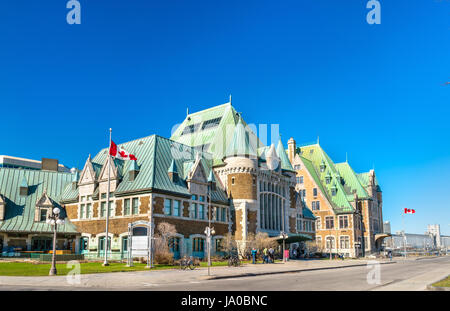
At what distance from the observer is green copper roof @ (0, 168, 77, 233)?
1713 inches

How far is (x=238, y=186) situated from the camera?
5019cm

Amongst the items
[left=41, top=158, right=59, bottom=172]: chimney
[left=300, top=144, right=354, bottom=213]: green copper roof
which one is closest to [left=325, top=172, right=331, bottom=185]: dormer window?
[left=300, top=144, right=354, bottom=213]: green copper roof

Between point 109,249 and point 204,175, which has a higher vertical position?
point 204,175

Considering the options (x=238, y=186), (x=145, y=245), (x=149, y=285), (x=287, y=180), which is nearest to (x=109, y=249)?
(x=145, y=245)

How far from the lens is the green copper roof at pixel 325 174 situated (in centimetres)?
8297

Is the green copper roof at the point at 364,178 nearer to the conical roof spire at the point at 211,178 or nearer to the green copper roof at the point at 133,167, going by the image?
the conical roof spire at the point at 211,178

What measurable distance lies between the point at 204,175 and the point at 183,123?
22.2 meters

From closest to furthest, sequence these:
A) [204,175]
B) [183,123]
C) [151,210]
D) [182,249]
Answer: [151,210], [182,249], [204,175], [183,123]

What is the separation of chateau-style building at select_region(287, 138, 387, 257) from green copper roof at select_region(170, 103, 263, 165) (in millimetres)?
28195

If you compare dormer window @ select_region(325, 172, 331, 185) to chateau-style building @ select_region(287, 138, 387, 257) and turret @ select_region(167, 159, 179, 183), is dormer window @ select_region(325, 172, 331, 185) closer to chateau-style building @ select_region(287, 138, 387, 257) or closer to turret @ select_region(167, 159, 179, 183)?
chateau-style building @ select_region(287, 138, 387, 257)

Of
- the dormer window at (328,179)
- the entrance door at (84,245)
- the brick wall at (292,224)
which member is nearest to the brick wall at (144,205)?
the entrance door at (84,245)

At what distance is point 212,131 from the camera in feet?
197

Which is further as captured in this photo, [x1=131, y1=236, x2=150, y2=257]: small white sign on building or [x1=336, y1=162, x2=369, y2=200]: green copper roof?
[x1=336, y1=162, x2=369, y2=200]: green copper roof
